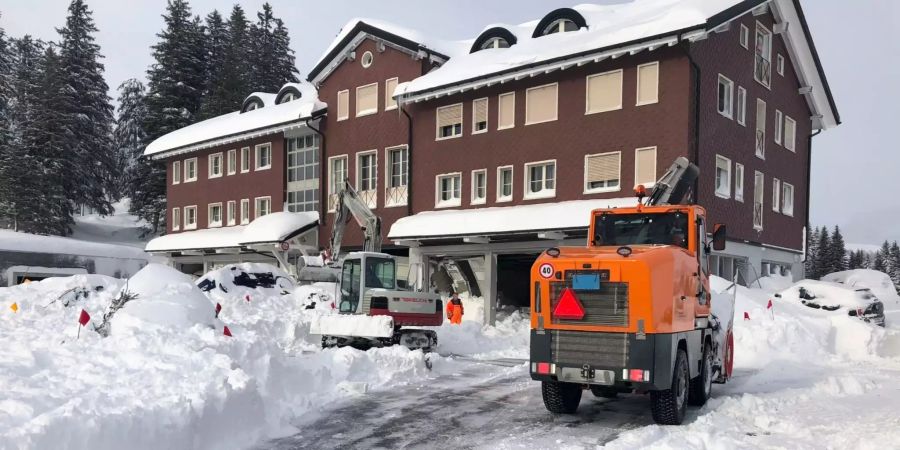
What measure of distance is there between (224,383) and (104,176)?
191 ft

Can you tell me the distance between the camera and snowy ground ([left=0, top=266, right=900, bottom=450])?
22.9 feet

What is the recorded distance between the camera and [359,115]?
3083 centimetres

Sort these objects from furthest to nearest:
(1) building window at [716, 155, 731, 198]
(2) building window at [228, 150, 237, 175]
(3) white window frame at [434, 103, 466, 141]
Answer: (2) building window at [228, 150, 237, 175]
(3) white window frame at [434, 103, 466, 141]
(1) building window at [716, 155, 731, 198]

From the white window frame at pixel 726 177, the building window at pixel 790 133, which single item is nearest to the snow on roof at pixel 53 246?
the white window frame at pixel 726 177

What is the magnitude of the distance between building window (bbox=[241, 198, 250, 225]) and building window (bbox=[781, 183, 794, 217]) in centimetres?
2543

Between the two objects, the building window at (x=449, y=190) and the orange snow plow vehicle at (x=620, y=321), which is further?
the building window at (x=449, y=190)

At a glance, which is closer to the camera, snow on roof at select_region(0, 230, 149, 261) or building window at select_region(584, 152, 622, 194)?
building window at select_region(584, 152, 622, 194)

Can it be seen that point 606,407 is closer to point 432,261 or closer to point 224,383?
point 224,383

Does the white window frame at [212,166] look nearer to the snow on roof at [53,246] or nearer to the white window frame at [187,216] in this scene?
the white window frame at [187,216]

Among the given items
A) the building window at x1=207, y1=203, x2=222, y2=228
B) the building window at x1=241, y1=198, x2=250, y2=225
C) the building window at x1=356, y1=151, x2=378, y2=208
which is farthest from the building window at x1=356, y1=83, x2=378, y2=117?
the building window at x1=207, y1=203, x2=222, y2=228

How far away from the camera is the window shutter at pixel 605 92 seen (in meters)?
22.2

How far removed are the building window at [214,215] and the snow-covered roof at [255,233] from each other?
0.60 m

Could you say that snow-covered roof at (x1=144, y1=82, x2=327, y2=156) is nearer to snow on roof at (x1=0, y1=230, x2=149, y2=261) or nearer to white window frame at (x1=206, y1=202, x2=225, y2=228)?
white window frame at (x1=206, y1=202, x2=225, y2=228)

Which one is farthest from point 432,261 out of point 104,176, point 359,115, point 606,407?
point 104,176
